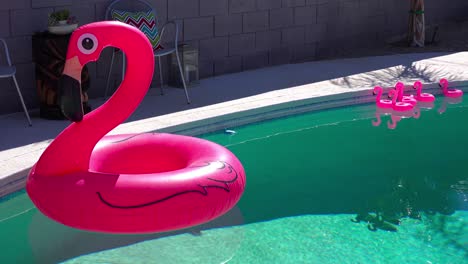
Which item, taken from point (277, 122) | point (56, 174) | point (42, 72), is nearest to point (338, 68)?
point (277, 122)

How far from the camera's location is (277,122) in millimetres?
6824

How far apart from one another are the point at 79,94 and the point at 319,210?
1763mm

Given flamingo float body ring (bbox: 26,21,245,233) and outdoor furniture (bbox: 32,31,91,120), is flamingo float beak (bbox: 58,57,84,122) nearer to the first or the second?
flamingo float body ring (bbox: 26,21,245,233)

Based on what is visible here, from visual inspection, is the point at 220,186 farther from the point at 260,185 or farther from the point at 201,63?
the point at 201,63

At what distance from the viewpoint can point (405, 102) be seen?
285 inches

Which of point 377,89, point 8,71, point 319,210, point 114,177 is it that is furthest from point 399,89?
point 114,177

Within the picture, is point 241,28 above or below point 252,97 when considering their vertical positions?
above

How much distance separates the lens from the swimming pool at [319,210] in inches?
173

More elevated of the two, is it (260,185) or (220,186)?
(220,186)

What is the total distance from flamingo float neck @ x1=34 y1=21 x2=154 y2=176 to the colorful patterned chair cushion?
A: 258 centimetres

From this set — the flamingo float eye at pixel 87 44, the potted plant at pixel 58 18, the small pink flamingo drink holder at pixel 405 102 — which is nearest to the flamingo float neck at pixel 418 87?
the small pink flamingo drink holder at pixel 405 102

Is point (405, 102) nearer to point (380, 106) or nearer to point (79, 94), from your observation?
point (380, 106)

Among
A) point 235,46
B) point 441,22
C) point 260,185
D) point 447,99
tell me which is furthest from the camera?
point 441,22

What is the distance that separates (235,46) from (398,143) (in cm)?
251
